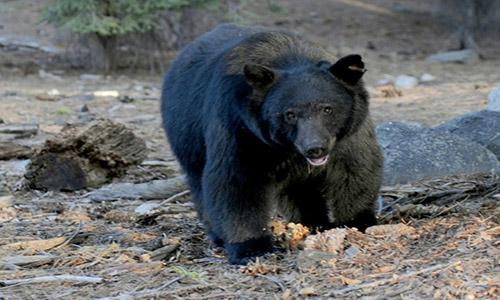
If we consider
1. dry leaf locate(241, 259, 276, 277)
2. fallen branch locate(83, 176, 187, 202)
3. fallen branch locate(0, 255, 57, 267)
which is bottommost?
fallen branch locate(83, 176, 187, 202)

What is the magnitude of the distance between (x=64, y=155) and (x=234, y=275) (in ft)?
11.3

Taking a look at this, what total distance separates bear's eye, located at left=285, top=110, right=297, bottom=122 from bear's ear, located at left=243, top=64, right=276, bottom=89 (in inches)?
8.9

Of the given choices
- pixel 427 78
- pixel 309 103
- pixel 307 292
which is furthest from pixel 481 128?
pixel 427 78

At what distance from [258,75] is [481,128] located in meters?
3.72

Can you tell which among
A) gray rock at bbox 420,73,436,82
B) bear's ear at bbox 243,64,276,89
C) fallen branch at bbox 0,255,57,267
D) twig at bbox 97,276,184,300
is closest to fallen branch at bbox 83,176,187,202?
fallen branch at bbox 0,255,57,267

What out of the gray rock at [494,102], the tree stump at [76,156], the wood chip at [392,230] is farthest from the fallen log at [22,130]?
the wood chip at [392,230]

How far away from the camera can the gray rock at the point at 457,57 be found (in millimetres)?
17944

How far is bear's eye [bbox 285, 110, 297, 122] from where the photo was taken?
5.73m

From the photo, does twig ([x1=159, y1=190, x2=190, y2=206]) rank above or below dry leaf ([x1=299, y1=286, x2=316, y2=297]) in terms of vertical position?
below

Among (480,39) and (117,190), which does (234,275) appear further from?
(480,39)

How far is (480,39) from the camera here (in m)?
19.3

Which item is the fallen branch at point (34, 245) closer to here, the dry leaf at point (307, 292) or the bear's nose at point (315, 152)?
the bear's nose at point (315, 152)

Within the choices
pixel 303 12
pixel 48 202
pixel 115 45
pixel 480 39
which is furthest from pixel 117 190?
pixel 303 12

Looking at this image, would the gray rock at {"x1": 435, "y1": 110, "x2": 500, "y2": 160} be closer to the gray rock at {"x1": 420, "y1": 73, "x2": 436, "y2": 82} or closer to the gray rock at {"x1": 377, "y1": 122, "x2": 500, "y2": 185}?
the gray rock at {"x1": 377, "y1": 122, "x2": 500, "y2": 185}
